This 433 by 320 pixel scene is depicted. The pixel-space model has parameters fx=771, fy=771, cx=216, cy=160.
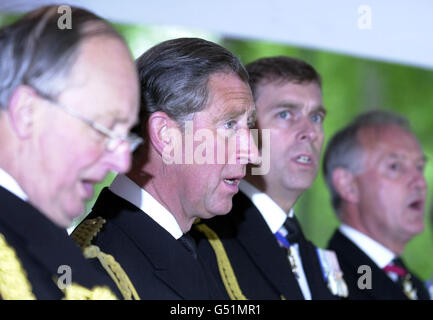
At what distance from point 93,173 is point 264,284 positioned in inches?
49.8

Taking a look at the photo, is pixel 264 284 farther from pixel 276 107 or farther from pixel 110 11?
pixel 110 11

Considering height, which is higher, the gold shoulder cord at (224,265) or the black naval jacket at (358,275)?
the gold shoulder cord at (224,265)

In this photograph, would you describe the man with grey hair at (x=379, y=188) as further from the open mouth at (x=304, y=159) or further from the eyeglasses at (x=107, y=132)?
the eyeglasses at (x=107, y=132)

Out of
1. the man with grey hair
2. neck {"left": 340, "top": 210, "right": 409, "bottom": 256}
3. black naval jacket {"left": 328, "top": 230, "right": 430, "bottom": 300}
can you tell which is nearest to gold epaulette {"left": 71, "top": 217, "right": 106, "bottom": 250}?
black naval jacket {"left": 328, "top": 230, "right": 430, "bottom": 300}

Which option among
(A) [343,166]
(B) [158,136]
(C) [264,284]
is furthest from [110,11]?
(A) [343,166]

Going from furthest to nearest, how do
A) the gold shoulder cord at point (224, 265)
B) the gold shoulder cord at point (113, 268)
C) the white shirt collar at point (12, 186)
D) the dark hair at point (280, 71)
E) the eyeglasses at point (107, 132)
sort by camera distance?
the dark hair at point (280, 71) → the gold shoulder cord at point (224, 265) → the gold shoulder cord at point (113, 268) → the white shirt collar at point (12, 186) → the eyeglasses at point (107, 132)

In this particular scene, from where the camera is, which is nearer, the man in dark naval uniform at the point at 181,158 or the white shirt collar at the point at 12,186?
the white shirt collar at the point at 12,186

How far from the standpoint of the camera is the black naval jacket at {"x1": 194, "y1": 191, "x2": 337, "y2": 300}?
2500mm

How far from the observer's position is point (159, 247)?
2002 millimetres

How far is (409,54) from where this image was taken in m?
3.16

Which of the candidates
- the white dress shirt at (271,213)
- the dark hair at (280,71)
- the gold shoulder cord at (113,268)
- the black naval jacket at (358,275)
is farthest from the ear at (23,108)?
the black naval jacket at (358,275)

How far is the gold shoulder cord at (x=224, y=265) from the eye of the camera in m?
2.35

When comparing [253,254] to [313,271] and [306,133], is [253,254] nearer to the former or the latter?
[313,271]

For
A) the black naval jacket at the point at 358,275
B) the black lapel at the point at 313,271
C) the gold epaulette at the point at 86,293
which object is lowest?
the black naval jacket at the point at 358,275
